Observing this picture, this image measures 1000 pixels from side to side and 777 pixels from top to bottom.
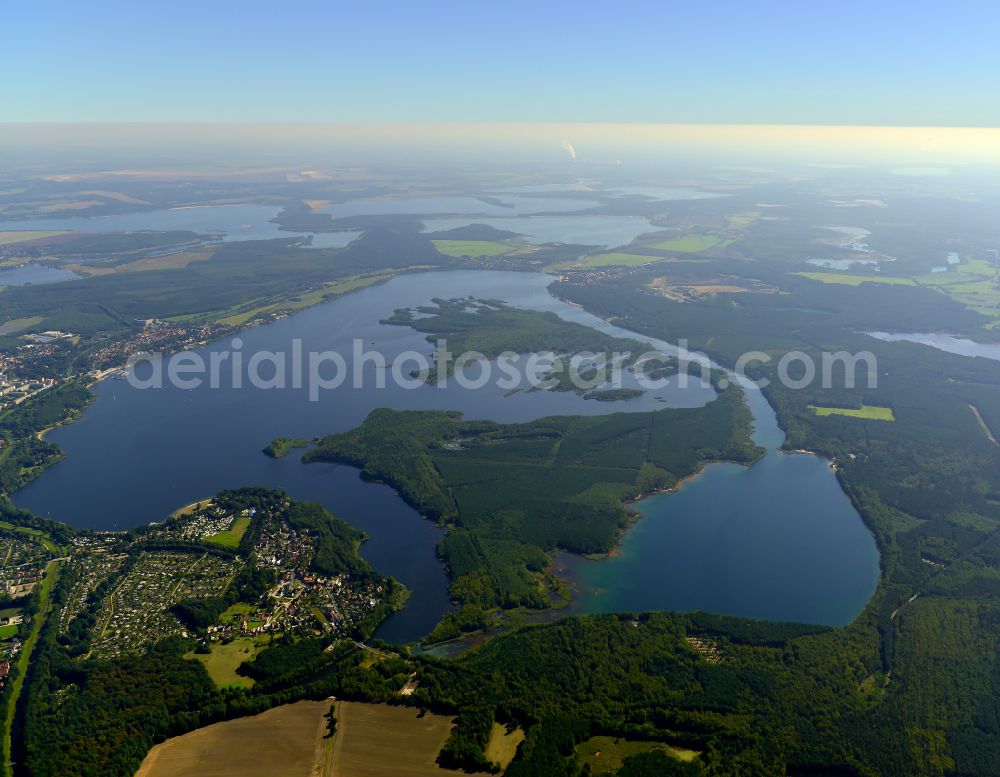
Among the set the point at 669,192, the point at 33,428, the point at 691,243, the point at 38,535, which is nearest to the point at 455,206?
the point at 669,192

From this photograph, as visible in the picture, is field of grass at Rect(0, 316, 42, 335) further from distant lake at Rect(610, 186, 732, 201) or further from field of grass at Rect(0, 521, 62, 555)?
distant lake at Rect(610, 186, 732, 201)

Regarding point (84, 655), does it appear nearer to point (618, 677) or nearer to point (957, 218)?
point (618, 677)

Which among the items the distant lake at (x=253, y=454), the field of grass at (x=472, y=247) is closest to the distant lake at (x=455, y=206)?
the field of grass at (x=472, y=247)

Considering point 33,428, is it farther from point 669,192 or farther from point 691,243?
point 669,192

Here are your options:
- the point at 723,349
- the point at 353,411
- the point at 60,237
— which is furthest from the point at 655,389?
the point at 60,237

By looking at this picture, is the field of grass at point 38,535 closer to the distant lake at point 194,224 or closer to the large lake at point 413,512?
the large lake at point 413,512
